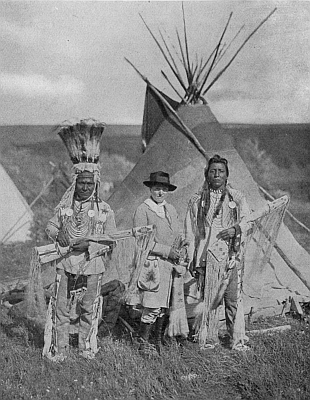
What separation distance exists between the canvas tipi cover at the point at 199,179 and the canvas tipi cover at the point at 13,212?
1610 mm

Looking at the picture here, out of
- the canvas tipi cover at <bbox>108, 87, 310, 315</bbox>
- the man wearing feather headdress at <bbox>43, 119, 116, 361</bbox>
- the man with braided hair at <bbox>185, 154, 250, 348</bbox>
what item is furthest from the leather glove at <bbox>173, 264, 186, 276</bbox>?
the canvas tipi cover at <bbox>108, 87, 310, 315</bbox>

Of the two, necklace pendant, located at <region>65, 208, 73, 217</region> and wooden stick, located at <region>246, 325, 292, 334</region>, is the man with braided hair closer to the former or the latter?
wooden stick, located at <region>246, 325, 292, 334</region>

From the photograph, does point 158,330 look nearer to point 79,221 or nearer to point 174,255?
point 174,255

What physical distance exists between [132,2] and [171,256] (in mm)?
2403

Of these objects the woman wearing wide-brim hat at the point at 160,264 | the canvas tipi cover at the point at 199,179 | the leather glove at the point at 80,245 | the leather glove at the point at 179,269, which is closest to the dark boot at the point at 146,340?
the woman wearing wide-brim hat at the point at 160,264

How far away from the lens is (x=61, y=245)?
3900 millimetres

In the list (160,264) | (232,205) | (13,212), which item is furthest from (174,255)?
(13,212)

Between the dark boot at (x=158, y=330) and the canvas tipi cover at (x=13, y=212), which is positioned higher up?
the canvas tipi cover at (x=13, y=212)

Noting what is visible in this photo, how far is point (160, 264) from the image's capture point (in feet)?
12.9

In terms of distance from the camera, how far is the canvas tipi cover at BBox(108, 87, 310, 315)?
503cm

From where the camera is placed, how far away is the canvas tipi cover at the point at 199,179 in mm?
5031

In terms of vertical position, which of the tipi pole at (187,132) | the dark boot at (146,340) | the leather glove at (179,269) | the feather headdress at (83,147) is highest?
the tipi pole at (187,132)

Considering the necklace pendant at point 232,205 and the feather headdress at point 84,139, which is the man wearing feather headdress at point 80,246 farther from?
the necklace pendant at point 232,205

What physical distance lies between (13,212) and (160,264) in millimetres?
3019
